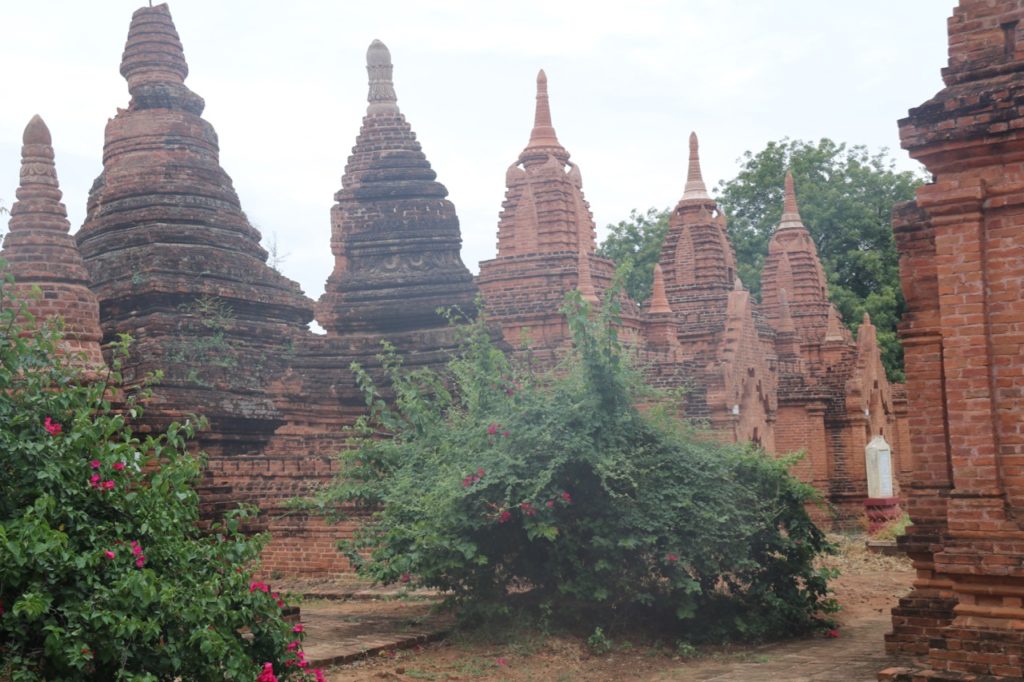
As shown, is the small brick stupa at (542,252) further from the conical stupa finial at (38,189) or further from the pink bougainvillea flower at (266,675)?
the pink bougainvillea flower at (266,675)

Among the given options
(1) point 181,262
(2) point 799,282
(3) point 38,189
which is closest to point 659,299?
(1) point 181,262

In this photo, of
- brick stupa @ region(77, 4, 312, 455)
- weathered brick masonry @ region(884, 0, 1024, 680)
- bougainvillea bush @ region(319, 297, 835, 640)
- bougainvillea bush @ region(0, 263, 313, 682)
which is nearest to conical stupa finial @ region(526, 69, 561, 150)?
brick stupa @ region(77, 4, 312, 455)

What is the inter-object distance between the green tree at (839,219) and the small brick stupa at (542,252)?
1700 cm

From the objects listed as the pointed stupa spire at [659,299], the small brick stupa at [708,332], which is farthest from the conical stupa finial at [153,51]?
the pointed stupa spire at [659,299]

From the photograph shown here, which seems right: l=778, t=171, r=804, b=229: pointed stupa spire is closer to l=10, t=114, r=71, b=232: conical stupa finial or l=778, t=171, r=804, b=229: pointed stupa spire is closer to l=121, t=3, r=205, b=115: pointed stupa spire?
l=121, t=3, r=205, b=115: pointed stupa spire

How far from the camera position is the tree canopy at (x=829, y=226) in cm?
3781

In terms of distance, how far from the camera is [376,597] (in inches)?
551

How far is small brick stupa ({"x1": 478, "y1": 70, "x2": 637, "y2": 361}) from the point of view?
715 inches

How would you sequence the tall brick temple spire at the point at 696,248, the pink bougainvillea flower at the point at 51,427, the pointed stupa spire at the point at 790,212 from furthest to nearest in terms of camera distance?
1. the pointed stupa spire at the point at 790,212
2. the tall brick temple spire at the point at 696,248
3. the pink bougainvillea flower at the point at 51,427

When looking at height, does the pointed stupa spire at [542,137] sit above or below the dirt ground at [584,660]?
above

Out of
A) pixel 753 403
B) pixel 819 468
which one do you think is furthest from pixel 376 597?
pixel 819 468

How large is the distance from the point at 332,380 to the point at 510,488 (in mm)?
7835

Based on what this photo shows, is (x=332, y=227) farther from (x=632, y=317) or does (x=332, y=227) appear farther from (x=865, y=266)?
(x=865, y=266)

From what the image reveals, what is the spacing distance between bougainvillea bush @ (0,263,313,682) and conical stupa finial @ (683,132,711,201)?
70.0 ft
